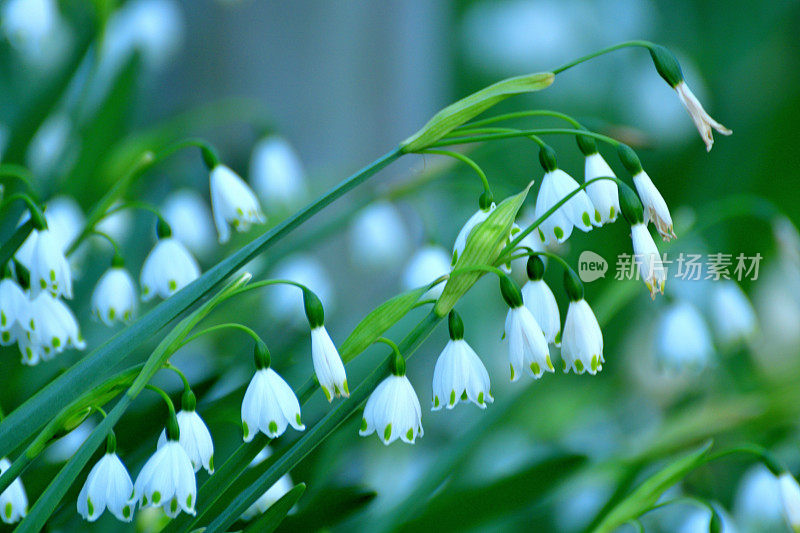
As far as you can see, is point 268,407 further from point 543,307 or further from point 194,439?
point 543,307

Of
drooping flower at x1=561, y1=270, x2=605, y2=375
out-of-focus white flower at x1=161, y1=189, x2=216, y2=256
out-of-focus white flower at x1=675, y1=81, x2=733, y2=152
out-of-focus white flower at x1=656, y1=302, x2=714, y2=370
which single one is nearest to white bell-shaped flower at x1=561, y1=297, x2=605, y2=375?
drooping flower at x1=561, y1=270, x2=605, y2=375

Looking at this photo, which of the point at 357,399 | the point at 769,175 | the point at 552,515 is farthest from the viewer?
the point at 769,175

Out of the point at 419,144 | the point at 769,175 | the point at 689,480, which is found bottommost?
the point at 689,480

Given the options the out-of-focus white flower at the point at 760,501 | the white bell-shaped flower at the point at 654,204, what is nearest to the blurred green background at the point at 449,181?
the out-of-focus white flower at the point at 760,501

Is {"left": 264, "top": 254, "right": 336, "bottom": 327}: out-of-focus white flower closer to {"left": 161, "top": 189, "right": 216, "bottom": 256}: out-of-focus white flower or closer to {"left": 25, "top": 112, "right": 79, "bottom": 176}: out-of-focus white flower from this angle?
{"left": 161, "top": 189, "right": 216, "bottom": 256}: out-of-focus white flower

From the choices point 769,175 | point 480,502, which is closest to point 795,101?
Answer: point 769,175

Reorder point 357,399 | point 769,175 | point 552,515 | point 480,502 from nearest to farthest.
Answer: point 357,399
point 480,502
point 552,515
point 769,175

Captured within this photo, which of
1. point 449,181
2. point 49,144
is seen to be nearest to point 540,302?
point 449,181

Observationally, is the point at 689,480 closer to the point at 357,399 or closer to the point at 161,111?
the point at 357,399
